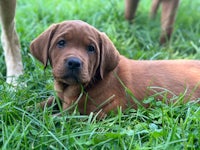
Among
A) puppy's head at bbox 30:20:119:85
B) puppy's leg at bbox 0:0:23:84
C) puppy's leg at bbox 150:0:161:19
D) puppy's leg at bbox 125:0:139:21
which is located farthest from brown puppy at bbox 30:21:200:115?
puppy's leg at bbox 150:0:161:19

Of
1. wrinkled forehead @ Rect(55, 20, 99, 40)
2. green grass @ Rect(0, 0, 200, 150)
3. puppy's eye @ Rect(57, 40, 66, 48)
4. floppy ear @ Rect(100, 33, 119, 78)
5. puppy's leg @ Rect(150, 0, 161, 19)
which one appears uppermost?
wrinkled forehead @ Rect(55, 20, 99, 40)

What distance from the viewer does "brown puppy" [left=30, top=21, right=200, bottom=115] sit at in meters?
4.22

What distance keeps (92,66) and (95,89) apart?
0.23 m

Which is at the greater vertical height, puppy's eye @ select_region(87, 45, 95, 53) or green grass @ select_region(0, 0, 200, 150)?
puppy's eye @ select_region(87, 45, 95, 53)

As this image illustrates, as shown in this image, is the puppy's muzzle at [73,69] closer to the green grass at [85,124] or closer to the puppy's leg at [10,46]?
the green grass at [85,124]

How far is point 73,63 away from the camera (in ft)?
13.5

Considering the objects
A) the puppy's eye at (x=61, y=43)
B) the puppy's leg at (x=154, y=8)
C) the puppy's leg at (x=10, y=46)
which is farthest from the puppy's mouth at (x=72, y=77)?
the puppy's leg at (x=154, y=8)

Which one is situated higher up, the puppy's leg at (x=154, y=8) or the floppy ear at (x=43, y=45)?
the floppy ear at (x=43, y=45)

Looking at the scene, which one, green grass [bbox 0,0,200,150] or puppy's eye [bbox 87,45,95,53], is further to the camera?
puppy's eye [bbox 87,45,95,53]

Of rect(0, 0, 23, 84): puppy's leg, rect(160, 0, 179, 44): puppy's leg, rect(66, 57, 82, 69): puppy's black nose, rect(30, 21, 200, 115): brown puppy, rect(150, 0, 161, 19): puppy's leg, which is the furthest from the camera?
rect(150, 0, 161, 19): puppy's leg

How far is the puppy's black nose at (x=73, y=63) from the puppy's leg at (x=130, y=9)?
3495 mm

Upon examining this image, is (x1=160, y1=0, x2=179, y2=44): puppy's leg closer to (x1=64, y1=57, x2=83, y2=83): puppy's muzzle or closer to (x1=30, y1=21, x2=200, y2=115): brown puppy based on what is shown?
(x1=30, y1=21, x2=200, y2=115): brown puppy

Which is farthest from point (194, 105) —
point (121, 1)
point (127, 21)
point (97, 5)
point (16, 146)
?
point (121, 1)

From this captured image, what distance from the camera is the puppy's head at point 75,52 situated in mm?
4156
